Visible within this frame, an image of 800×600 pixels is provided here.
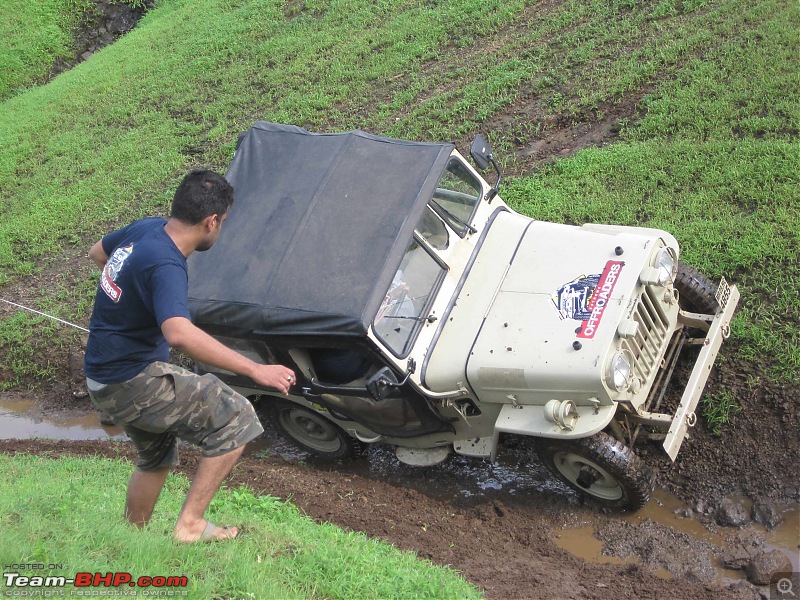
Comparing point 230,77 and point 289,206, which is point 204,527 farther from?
point 230,77

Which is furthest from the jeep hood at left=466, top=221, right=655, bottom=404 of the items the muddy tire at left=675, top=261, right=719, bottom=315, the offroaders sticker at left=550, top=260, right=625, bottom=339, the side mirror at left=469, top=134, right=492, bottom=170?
the side mirror at left=469, top=134, right=492, bottom=170

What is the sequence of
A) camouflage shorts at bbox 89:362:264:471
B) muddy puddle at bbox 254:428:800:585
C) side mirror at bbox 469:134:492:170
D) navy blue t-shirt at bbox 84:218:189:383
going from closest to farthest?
navy blue t-shirt at bbox 84:218:189:383 < camouflage shorts at bbox 89:362:264:471 < muddy puddle at bbox 254:428:800:585 < side mirror at bbox 469:134:492:170

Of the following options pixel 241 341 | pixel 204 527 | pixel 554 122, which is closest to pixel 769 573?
pixel 204 527

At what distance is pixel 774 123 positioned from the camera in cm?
761

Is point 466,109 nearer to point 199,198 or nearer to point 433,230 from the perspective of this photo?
point 433,230

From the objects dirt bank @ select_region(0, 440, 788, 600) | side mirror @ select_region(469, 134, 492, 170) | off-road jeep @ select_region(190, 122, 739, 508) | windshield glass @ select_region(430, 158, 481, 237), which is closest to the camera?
dirt bank @ select_region(0, 440, 788, 600)

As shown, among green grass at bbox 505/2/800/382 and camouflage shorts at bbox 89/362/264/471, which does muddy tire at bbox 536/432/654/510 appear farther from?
camouflage shorts at bbox 89/362/264/471

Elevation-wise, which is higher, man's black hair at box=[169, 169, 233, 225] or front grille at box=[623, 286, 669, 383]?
man's black hair at box=[169, 169, 233, 225]

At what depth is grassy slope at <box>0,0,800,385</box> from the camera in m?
7.11

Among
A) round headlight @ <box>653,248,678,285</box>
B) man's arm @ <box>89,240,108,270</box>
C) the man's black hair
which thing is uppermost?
round headlight @ <box>653,248,678,285</box>

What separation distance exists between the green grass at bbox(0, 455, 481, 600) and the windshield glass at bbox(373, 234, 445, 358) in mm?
1176

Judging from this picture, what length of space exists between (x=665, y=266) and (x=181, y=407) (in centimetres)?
304

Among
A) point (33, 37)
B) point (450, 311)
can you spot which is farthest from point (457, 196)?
point (33, 37)

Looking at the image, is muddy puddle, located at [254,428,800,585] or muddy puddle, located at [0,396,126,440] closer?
muddy puddle, located at [254,428,800,585]
